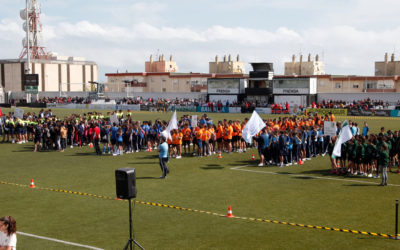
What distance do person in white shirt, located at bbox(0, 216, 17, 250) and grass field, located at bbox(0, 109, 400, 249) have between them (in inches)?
131

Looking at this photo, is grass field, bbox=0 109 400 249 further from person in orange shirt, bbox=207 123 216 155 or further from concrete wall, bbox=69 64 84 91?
concrete wall, bbox=69 64 84 91

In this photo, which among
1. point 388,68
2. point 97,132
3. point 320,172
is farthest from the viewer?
point 388,68

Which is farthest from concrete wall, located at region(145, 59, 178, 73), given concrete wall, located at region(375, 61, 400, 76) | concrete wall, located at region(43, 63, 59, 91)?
concrete wall, located at region(375, 61, 400, 76)

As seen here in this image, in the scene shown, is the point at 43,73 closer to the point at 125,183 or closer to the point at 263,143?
the point at 263,143

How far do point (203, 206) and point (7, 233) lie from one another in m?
7.65

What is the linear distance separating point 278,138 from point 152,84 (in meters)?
85.6

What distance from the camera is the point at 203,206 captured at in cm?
1426

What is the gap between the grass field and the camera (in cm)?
1111

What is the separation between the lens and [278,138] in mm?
21781

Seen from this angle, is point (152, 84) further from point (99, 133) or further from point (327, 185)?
point (327, 185)

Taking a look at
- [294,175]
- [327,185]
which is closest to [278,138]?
[294,175]

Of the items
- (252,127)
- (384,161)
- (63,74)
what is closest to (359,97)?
(252,127)

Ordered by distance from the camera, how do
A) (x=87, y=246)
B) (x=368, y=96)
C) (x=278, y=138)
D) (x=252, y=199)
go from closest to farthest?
(x=87, y=246) → (x=252, y=199) → (x=278, y=138) → (x=368, y=96)

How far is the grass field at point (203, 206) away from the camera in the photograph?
36.4 feet
